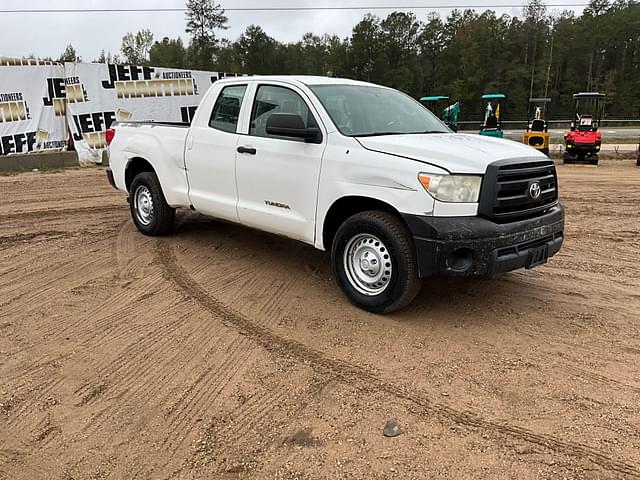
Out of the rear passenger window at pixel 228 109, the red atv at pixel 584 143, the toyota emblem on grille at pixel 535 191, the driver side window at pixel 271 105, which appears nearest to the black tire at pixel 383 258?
the toyota emblem on grille at pixel 535 191

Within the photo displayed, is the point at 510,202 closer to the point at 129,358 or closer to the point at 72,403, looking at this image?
the point at 129,358

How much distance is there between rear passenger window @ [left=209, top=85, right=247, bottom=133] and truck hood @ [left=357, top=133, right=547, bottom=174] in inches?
66.8

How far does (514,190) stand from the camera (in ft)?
13.8

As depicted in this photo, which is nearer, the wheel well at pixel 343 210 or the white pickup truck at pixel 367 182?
the white pickup truck at pixel 367 182

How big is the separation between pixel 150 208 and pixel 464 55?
2366 inches

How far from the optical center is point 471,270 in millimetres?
4074

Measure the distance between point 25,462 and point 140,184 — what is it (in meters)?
4.52

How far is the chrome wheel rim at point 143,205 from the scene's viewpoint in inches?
271

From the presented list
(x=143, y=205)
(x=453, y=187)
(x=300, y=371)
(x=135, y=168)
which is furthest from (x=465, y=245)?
(x=135, y=168)

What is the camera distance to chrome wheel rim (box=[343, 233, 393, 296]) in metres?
4.44

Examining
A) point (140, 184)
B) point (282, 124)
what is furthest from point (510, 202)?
point (140, 184)

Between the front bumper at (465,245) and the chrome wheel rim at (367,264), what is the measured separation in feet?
1.21

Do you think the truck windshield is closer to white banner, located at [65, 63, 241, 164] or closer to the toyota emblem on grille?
the toyota emblem on grille

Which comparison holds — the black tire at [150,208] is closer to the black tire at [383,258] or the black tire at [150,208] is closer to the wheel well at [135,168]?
the wheel well at [135,168]
